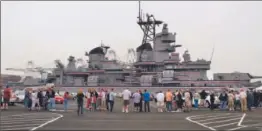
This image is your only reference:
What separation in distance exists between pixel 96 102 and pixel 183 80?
37.9m

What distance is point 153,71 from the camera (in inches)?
2773

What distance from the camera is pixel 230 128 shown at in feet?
52.1

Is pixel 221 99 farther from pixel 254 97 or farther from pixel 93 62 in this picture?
pixel 93 62

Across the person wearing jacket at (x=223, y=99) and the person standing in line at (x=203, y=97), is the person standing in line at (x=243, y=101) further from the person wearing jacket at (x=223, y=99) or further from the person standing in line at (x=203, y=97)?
the person standing in line at (x=203, y=97)

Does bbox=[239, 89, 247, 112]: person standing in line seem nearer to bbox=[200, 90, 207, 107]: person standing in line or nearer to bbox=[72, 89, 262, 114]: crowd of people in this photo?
bbox=[72, 89, 262, 114]: crowd of people

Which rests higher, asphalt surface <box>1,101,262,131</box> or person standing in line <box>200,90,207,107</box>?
person standing in line <box>200,90,207,107</box>

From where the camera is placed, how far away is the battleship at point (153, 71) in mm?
64500

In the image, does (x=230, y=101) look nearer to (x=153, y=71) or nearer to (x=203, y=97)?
(x=203, y=97)

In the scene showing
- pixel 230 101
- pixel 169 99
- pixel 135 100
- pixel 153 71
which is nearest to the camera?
pixel 135 100

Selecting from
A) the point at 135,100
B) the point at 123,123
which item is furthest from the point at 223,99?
the point at 123,123

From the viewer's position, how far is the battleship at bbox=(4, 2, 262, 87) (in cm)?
6450

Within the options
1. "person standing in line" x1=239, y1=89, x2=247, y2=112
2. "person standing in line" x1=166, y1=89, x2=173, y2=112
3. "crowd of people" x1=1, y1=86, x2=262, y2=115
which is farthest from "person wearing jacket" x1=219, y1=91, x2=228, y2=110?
"person standing in line" x1=166, y1=89, x2=173, y2=112

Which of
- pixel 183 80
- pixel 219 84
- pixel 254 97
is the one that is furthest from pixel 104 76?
pixel 254 97

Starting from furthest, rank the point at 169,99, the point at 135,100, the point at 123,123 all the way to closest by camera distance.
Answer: the point at 169,99 → the point at 135,100 → the point at 123,123
